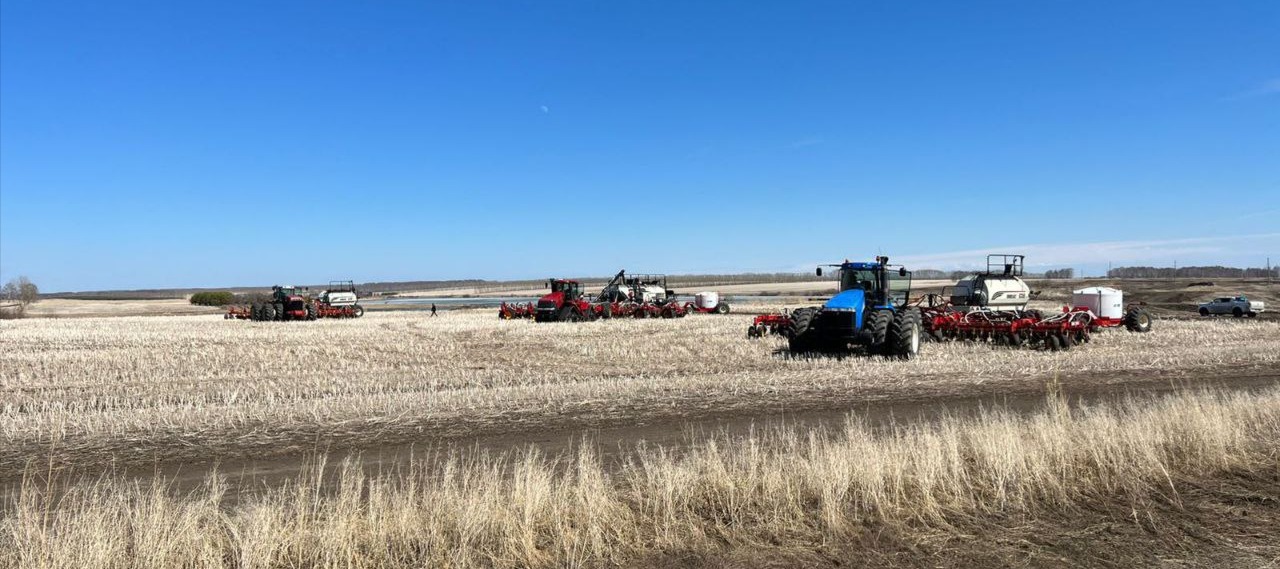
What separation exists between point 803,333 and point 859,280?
2159 mm

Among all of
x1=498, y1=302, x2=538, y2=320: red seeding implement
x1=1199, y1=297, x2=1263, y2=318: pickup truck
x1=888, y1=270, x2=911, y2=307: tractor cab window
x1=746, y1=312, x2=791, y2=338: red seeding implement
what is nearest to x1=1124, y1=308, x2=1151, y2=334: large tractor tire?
x1=888, y1=270, x2=911, y2=307: tractor cab window

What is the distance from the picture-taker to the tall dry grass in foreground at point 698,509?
5117mm

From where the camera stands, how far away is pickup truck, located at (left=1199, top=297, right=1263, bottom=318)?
38969 millimetres

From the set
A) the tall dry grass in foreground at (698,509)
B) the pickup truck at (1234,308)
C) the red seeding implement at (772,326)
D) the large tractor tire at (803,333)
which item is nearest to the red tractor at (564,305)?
the red seeding implement at (772,326)

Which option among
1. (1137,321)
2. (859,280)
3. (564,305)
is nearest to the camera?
(859,280)

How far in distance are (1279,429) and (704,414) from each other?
663 cm

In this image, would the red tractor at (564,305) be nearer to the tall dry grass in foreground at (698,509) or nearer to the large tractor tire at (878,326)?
the large tractor tire at (878,326)

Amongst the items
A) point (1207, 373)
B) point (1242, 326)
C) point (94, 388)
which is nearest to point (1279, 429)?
point (1207, 373)

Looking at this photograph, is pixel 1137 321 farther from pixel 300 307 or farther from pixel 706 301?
pixel 300 307

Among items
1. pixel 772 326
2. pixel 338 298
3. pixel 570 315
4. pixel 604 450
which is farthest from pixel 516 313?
pixel 604 450

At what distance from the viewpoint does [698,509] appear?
6.11 metres

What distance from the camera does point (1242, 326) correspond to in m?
27.7

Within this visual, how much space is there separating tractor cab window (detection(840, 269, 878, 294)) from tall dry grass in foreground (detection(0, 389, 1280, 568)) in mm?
12461

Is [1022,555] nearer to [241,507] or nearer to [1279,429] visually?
[1279,429]
